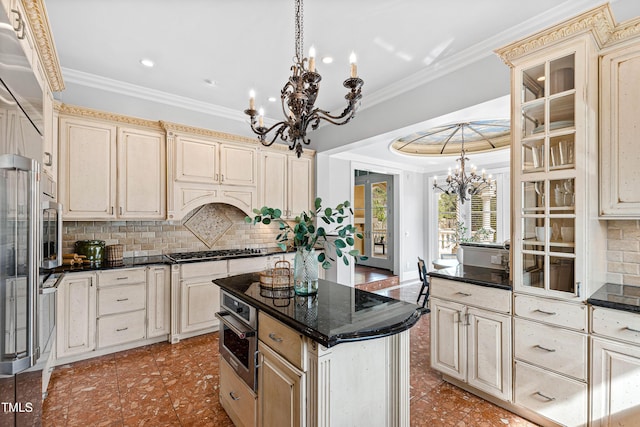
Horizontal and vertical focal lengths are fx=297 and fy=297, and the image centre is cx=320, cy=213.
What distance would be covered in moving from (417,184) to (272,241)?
4109 mm

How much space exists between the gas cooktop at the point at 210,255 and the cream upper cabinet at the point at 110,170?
1.86 ft

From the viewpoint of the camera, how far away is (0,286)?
0.90 meters

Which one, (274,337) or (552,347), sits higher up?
(274,337)

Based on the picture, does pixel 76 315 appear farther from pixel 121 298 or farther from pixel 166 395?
pixel 166 395

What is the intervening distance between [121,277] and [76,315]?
503 millimetres

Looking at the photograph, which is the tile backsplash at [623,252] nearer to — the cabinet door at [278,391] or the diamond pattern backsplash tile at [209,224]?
the cabinet door at [278,391]

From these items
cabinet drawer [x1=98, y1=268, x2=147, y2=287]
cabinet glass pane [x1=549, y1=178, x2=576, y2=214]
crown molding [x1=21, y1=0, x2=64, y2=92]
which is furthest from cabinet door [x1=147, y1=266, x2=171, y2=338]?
cabinet glass pane [x1=549, y1=178, x2=576, y2=214]

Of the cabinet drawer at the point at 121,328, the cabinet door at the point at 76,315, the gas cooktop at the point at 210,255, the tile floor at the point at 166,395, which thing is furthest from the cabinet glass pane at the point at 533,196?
the cabinet door at the point at 76,315

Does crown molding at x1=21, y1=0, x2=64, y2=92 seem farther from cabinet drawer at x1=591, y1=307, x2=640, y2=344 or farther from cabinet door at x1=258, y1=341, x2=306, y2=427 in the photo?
cabinet drawer at x1=591, y1=307, x2=640, y2=344

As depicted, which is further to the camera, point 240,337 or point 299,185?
point 299,185

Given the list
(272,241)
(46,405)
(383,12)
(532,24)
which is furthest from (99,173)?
(532,24)

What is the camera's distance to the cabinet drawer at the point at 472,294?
2.24 m

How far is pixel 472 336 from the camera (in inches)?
94.6

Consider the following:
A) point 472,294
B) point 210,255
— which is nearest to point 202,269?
point 210,255
